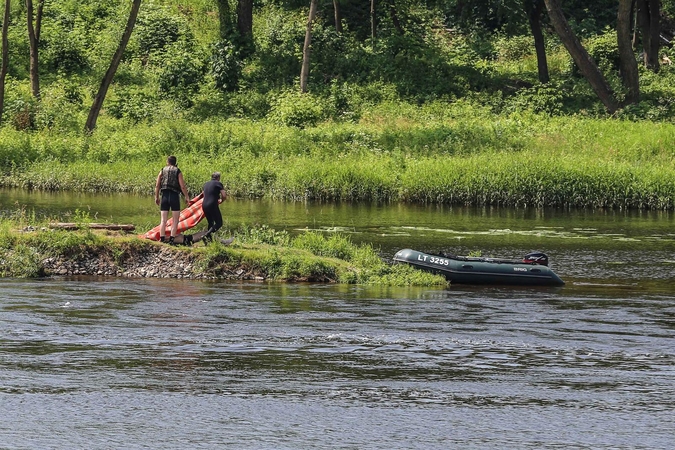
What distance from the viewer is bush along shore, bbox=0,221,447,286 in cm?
2405

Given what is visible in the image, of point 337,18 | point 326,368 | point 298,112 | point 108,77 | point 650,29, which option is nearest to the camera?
point 326,368

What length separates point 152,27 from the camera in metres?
60.1

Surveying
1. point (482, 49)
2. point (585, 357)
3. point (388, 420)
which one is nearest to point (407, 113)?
point (482, 49)

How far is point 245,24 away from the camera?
187 feet

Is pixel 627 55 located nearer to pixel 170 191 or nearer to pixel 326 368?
pixel 170 191

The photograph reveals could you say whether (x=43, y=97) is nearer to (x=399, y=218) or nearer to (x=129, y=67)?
(x=129, y=67)

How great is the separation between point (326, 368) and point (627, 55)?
36274 mm

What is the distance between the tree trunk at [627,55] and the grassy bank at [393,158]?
10.3ft

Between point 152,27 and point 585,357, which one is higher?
point 152,27

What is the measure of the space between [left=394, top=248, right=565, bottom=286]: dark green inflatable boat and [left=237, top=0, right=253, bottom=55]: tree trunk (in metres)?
33.5

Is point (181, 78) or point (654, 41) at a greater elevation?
point (654, 41)

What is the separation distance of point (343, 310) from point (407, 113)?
30.2m

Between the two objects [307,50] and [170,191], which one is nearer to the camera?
[170,191]

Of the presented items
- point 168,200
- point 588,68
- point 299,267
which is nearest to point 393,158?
point 588,68
